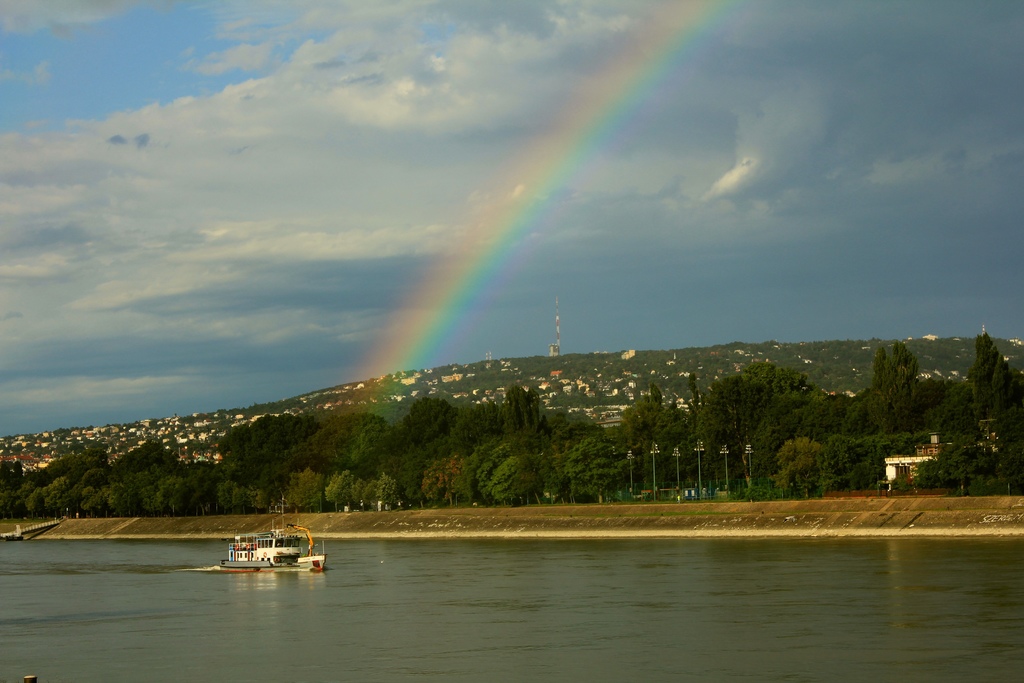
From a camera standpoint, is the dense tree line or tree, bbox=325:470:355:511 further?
tree, bbox=325:470:355:511

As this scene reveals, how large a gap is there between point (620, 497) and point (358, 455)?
52.7m

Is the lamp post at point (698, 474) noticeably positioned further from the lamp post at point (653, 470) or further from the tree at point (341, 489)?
the tree at point (341, 489)

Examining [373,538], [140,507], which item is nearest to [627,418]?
[373,538]

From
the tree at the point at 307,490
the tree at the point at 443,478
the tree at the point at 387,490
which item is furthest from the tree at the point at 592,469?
the tree at the point at 307,490

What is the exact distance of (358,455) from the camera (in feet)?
550

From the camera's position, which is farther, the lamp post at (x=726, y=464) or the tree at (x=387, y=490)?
the tree at (x=387, y=490)

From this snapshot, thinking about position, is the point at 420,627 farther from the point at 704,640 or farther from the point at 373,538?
the point at 373,538

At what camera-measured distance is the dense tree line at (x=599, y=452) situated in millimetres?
105812

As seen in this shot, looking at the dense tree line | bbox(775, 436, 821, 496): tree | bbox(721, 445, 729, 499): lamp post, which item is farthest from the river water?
bbox(721, 445, 729, 499): lamp post

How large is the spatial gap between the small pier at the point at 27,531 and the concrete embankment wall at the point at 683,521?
25807 mm

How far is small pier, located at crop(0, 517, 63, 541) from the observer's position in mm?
169250

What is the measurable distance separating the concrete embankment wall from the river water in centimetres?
567

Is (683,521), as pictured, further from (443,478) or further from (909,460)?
(443,478)

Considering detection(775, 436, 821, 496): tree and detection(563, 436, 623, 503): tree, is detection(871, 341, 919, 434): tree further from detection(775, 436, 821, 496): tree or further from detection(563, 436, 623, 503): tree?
detection(563, 436, 623, 503): tree
